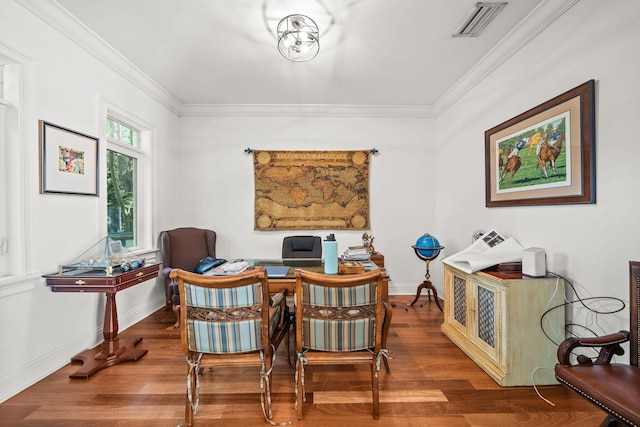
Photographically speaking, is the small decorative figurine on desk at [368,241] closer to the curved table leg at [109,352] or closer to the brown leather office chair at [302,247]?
the brown leather office chair at [302,247]

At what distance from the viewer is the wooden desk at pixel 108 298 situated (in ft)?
7.55

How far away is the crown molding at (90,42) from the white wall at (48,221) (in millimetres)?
54

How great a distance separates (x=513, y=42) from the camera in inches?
107

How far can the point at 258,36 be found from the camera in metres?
2.74

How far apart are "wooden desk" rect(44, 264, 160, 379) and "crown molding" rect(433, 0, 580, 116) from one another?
3.90 meters

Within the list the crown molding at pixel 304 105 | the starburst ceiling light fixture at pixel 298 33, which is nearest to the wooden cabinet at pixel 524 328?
the crown molding at pixel 304 105

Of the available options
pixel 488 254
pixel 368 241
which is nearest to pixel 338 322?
pixel 488 254

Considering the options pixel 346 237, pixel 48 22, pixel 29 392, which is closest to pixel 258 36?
pixel 48 22

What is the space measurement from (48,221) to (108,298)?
0.76 meters

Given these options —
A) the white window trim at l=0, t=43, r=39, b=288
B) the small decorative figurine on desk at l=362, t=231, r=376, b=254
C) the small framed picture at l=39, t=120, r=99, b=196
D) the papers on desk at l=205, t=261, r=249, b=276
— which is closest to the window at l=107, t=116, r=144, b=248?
the small framed picture at l=39, t=120, r=99, b=196

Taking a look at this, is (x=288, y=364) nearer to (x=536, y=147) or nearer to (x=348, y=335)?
(x=348, y=335)

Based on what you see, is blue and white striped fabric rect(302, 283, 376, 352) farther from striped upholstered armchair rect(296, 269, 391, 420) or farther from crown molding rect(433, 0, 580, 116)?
crown molding rect(433, 0, 580, 116)

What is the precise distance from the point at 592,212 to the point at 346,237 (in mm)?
2944

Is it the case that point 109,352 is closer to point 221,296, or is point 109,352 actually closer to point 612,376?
point 221,296
